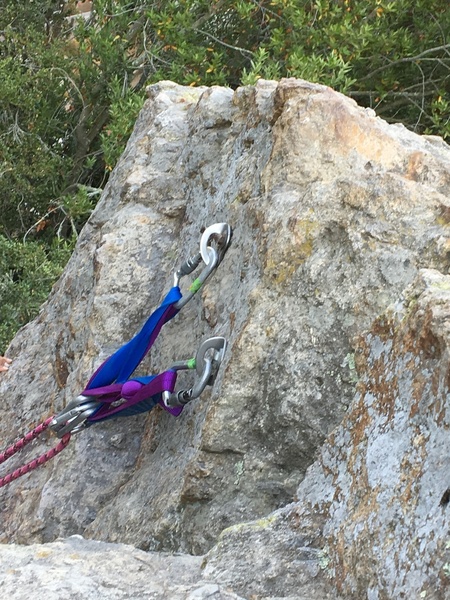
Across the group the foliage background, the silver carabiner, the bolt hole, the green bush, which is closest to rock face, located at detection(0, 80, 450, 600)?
the bolt hole

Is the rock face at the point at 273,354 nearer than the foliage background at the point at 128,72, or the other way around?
the rock face at the point at 273,354

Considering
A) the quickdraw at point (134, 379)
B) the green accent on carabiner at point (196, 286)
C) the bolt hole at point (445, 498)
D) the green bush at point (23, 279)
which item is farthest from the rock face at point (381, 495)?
the green bush at point (23, 279)

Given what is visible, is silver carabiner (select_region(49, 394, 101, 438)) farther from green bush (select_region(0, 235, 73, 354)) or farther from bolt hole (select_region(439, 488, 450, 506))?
green bush (select_region(0, 235, 73, 354))

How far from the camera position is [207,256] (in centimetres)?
292

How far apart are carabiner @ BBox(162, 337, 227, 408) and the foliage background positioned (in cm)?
456

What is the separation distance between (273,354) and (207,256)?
581 mm

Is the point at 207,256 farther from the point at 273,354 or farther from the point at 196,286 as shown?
the point at 273,354

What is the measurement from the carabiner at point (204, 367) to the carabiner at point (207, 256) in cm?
32

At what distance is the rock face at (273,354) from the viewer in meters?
1.80

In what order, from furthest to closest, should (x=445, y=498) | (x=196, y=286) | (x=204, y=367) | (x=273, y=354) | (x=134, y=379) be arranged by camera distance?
(x=196, y=286) < (x=134, y=379) < (x=204, y=367) < (x=273, y=354) < (x=445, y=498)

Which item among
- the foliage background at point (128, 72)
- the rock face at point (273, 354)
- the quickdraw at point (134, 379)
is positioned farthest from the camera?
the foliage background at point (128, 72)

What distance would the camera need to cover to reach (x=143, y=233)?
11.6ft

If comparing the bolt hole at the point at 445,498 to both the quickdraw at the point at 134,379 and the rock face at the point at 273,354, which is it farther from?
the quickdraw at the point at 134,379

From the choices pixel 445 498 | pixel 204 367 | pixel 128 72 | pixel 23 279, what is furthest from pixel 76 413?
pixel 128 72
